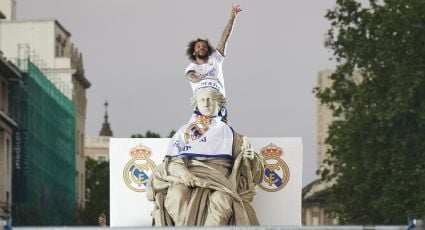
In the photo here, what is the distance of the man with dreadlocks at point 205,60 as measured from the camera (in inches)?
1630

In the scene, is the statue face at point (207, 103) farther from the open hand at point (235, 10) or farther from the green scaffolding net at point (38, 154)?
the green scaffolding net at point (38, 154)

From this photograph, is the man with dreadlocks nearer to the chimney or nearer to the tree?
the tree

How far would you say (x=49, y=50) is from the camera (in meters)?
162

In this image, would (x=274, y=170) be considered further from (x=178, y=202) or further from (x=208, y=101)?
(x=178, y=202)

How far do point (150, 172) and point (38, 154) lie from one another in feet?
314

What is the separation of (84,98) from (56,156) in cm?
2997

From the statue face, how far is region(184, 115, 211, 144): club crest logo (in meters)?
0.11

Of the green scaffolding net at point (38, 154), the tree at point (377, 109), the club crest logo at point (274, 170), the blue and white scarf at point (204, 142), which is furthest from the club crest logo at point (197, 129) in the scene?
the green scaffolding net at point (38, 154)

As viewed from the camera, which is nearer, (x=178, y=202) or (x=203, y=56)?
(x=178, y=202)

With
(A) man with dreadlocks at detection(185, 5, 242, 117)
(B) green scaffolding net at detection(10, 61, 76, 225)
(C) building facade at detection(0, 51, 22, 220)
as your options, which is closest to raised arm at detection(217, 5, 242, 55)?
(A) man with dreadlocks at detection(185, 5, 242, 117)

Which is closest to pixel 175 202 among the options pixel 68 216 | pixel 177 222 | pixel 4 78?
pixel 177 222

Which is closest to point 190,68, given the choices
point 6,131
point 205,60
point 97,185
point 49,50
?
point 205,60

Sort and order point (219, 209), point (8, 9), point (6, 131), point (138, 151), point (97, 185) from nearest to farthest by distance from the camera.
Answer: point (219, 209) → point (138, 151) → point (6, 131) → point (8, 9) → point (97, 185)

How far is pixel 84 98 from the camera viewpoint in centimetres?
17462
